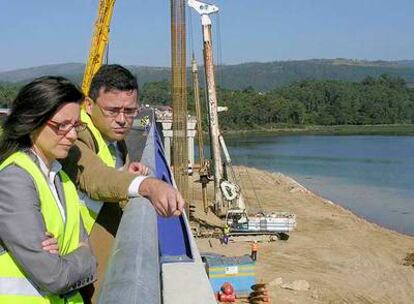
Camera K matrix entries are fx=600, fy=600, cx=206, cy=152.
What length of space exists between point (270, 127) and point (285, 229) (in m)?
108

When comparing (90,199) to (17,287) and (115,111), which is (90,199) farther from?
(17,287)

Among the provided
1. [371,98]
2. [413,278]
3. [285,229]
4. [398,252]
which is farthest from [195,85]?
[371,98]

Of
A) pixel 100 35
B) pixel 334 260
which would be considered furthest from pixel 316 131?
pixel 334 260

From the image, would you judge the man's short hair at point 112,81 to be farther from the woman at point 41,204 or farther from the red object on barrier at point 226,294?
the red object on barrier at point 226,294

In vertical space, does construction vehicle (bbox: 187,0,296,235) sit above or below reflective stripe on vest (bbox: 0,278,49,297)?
below

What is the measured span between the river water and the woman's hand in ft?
95.9

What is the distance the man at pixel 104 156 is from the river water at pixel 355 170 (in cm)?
2849

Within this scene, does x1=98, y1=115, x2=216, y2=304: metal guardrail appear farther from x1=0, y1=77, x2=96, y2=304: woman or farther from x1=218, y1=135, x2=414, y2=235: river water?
x1=218, y1=135, x2=414, y2=235: river water

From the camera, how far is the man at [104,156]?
7.40 ft

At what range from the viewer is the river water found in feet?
116

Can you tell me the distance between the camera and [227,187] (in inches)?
778

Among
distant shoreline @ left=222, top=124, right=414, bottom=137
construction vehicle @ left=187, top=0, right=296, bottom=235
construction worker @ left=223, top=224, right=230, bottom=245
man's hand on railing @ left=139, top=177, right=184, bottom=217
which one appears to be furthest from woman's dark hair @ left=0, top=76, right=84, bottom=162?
distant shoreline @ left=222, top=124, right=414, bottom=137

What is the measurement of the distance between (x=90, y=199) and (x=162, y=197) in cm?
45

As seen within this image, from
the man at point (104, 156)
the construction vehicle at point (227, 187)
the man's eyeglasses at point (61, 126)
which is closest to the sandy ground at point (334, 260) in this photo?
the construction vehicle at point (227, 187)
